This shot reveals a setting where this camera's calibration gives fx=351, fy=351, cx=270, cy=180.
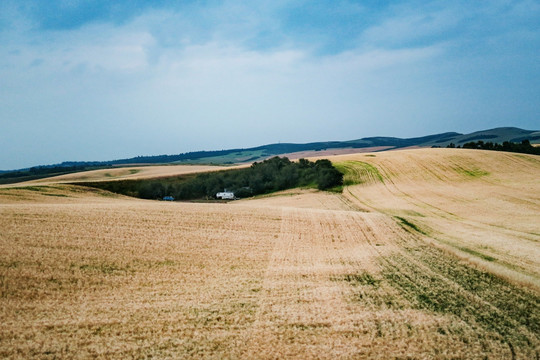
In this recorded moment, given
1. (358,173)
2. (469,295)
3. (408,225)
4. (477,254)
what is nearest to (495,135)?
(358,173)

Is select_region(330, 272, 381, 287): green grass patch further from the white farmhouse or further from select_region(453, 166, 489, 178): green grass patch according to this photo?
select_region(453, 166, 489, 178): green grass patch

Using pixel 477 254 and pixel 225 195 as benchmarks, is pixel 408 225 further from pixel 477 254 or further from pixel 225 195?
pixel 225 195

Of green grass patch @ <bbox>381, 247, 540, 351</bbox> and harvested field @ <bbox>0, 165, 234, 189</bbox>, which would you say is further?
harvested field @ <bbox>0, 165, 234, 189</bbox>

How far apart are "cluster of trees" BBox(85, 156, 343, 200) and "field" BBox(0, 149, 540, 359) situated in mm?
25595

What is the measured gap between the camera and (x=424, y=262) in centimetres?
1658

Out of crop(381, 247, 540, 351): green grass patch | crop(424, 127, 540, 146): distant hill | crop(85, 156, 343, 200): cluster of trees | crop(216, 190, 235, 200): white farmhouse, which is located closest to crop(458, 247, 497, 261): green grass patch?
crop(381, 247, 540, 351): green grass patch

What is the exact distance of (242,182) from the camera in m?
56.0

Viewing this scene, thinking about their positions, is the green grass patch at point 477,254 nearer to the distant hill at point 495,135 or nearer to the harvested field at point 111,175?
the harvested field at point 111,175

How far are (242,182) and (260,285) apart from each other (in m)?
43.1

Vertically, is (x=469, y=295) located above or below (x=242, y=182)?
below

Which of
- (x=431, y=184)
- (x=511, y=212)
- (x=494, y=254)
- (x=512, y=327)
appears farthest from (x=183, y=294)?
(x=431, y=184)

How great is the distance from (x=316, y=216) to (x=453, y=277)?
45.5 ft

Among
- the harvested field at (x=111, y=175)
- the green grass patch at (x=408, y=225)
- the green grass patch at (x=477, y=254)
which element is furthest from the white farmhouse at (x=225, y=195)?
the green grass patch at (x=477, y=254)

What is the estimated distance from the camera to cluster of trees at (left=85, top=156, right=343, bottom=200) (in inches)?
1987
